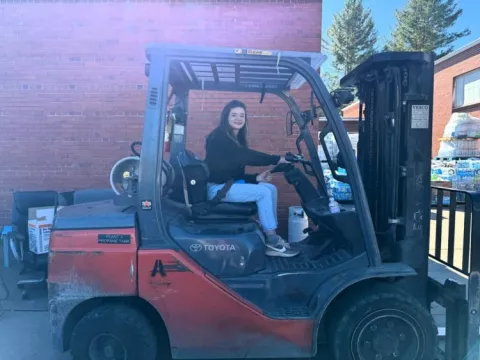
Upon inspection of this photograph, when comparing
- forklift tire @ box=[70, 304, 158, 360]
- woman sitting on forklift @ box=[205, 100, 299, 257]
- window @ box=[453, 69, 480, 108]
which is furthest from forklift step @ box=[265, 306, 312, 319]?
window @ box=[453, 69, 480, 108]

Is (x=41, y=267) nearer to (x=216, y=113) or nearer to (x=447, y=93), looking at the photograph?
(x=216, y=113)

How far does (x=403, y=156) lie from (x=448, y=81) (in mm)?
20532

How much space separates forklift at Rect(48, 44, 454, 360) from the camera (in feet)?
10.5

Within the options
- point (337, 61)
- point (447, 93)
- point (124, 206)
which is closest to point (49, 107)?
point (124, 206)

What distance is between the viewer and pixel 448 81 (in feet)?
69.7

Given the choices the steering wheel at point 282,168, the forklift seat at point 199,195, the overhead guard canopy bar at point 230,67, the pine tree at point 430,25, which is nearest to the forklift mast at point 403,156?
the overhead guard canopy bar at point 230,67

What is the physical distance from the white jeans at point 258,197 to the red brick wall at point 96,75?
4.03 metres

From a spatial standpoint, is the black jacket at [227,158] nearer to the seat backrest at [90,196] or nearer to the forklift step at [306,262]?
the forklift step at [306,262]

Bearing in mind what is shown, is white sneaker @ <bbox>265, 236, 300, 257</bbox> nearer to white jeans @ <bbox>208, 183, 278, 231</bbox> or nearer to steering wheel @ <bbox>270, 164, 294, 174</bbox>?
white jeans @ <bbox>208, 183, 278, 231</bbox>

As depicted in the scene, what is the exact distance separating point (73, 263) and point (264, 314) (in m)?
1.53

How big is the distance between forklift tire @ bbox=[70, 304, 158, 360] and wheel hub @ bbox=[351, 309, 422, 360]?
1.65m

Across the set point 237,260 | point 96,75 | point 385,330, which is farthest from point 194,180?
point 96,75

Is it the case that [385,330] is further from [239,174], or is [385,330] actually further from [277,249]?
[239,174]

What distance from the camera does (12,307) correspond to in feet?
16.9
